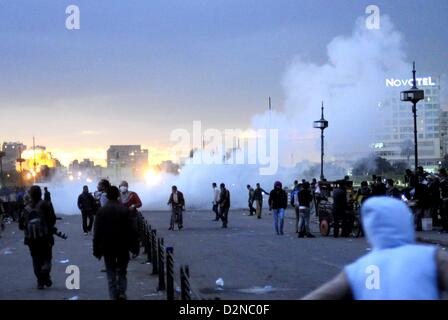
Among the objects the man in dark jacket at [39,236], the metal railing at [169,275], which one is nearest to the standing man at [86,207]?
the metal railing at [169,275]

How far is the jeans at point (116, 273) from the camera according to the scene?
34.6 ft

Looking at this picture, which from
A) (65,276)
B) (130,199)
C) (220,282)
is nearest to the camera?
(220,282)

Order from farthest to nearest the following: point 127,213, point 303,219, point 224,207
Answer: point 224,207, point 303,219, point 127,213

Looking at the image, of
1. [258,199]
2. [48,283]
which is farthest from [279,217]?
[258,199]

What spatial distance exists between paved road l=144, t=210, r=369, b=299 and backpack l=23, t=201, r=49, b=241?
278cm

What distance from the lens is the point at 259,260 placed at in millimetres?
16938

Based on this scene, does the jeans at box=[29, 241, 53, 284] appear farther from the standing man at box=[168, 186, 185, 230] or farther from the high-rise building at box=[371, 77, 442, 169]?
the high-rise building at box=[371, 77, 442, 169]

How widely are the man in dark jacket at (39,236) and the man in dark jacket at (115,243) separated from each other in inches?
101

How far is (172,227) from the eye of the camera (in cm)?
2922

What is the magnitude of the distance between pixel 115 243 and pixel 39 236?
108 inches

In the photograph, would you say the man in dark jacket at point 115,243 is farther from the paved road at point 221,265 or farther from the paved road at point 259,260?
the paved road at point 259,260

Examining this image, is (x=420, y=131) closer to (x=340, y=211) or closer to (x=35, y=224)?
(x=340, y=211)

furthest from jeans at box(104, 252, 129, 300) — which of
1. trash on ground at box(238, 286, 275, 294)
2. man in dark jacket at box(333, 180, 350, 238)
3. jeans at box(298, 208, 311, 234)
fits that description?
man in dark jacket at box(333, 180, 350, 238)
